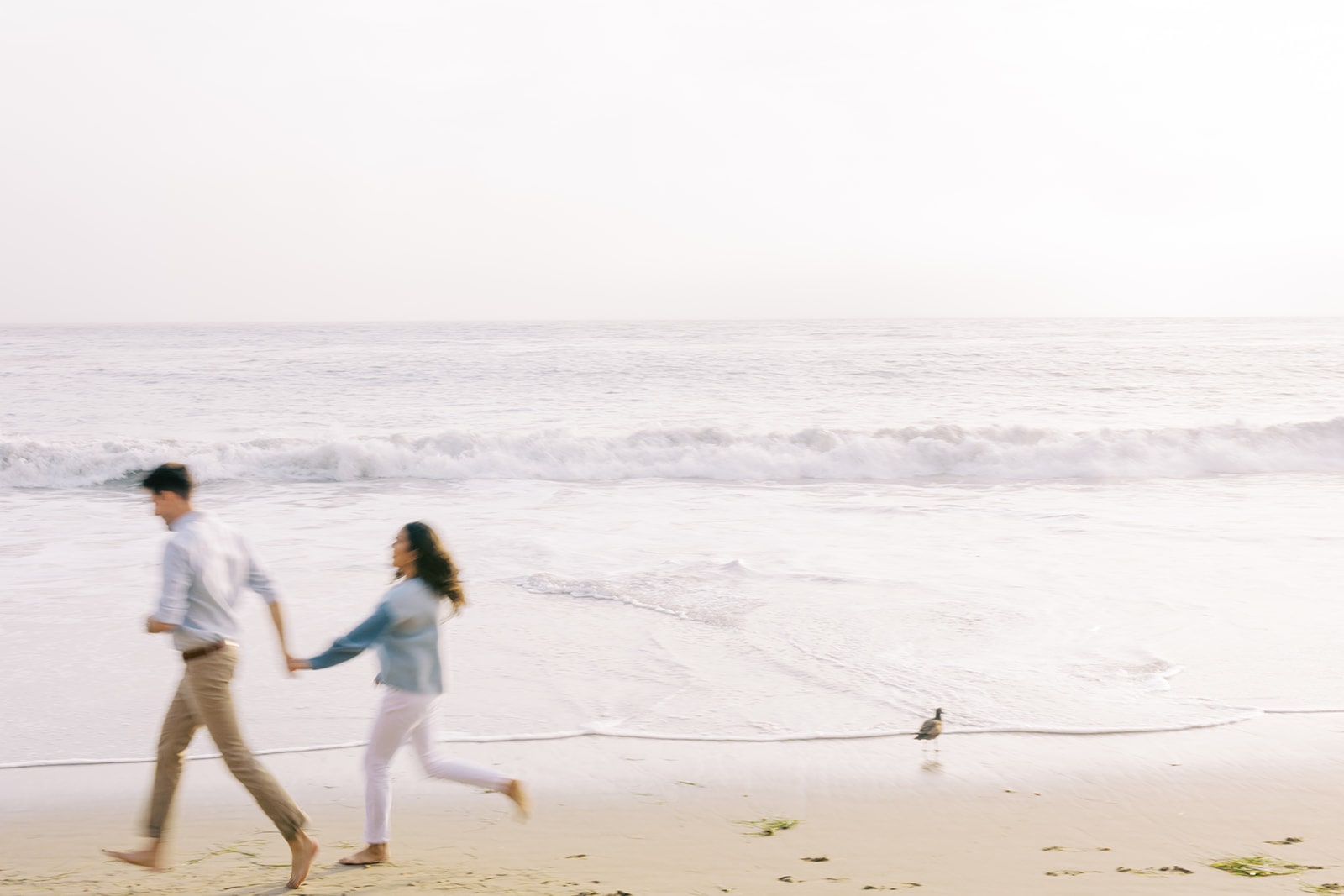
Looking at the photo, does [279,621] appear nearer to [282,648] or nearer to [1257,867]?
[282,648]

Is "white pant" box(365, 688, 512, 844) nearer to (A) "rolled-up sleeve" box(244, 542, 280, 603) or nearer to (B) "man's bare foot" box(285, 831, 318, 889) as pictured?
(B) "man's bare foot" box(285, 831, 318, 889)

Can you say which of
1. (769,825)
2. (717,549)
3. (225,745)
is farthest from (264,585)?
(717,549)

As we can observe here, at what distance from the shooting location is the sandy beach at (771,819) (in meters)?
3.98

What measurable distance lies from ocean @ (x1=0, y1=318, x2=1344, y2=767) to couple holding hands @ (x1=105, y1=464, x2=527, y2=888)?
163 centimetres

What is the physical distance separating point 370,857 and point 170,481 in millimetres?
1753

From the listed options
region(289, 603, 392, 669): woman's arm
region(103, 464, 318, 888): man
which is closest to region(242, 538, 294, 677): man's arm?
region(103, 464, 318, 888): man

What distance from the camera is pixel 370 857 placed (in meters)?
4.14

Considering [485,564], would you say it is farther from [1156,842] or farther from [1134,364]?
[1134,364]

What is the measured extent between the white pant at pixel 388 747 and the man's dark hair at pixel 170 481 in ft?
3.87

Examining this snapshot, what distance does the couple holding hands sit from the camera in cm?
395

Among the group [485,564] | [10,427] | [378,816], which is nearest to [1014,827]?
[378,816]

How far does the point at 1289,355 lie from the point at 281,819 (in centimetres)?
4545

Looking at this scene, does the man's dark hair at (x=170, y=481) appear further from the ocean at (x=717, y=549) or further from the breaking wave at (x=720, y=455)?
the breaking wave at (x=720, y=455)

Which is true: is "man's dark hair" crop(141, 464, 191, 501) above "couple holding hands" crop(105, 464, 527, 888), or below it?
above
